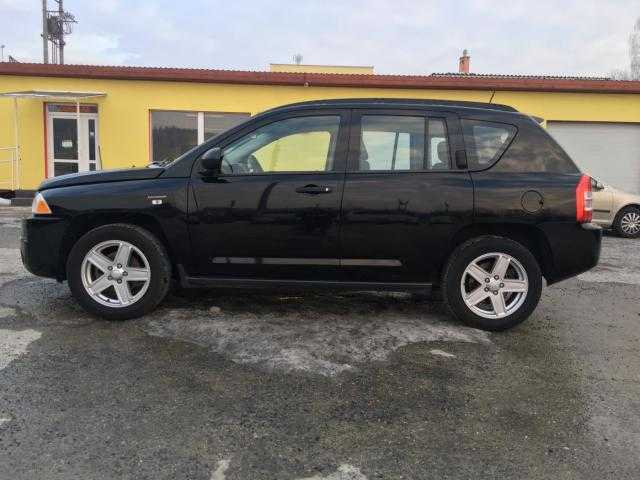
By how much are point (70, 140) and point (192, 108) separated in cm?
350

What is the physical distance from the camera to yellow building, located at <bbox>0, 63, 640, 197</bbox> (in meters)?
14.7

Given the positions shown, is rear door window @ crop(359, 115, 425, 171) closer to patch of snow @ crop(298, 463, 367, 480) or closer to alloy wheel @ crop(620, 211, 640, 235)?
patch of snow @ crop(298, 463, 367, 480)

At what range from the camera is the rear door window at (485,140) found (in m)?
4.43

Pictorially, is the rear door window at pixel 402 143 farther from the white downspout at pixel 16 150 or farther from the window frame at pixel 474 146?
the white downspout at pixel 16 150

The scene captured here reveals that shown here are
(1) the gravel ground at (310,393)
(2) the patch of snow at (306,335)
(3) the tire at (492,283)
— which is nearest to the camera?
(1) the gravel ground at (310,393)

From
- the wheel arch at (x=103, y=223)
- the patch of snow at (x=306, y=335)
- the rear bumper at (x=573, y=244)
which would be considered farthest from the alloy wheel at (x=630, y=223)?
the wheel arch at (x=103, y=223)

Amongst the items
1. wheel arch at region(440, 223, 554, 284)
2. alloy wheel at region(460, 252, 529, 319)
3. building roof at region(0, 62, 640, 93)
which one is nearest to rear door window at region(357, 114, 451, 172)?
wheel arch at region(440, 223, 554, 284)

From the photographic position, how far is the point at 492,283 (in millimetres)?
4422

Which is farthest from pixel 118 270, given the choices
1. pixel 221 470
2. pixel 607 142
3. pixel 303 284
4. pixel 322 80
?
pixel 607 142

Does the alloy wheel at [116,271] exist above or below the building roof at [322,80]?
below

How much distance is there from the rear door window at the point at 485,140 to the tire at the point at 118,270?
8.56ft

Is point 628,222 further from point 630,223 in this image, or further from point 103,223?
point 103,223

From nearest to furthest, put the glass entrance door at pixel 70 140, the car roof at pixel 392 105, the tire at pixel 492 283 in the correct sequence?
the tire at pixel 492 283 → the car roof at pixel 392 105 → the glass entrance door at pixel 70 140

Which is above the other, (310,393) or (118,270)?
(118,270)
